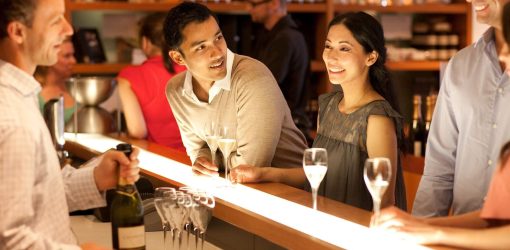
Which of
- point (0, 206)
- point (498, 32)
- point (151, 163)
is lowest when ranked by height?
point (151, 163)

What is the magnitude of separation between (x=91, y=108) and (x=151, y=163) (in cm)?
154

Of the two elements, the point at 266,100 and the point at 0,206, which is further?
the point at 266,100

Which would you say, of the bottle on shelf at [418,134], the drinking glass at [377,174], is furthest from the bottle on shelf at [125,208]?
the bottle on shelf at [418,134]

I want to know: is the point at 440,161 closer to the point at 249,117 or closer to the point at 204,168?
the point at 249,117

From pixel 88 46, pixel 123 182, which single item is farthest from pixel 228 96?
pixel 88 46

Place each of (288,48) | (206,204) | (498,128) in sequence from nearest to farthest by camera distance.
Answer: (206,204), (498,128), (288,48)

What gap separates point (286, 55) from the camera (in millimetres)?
5648

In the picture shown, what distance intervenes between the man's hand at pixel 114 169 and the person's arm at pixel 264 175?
770 mm

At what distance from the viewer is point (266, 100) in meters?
3.41

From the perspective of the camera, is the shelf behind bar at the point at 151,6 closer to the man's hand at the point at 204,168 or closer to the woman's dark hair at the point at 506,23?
the man's hand at the point at 204,168

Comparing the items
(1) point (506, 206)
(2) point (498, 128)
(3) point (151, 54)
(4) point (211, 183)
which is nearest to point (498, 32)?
(2) point (498, 128)

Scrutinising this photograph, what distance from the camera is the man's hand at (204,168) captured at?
3.34 metres

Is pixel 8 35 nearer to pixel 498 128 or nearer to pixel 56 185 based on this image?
pixel 56 185

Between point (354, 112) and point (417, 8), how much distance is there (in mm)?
4189
